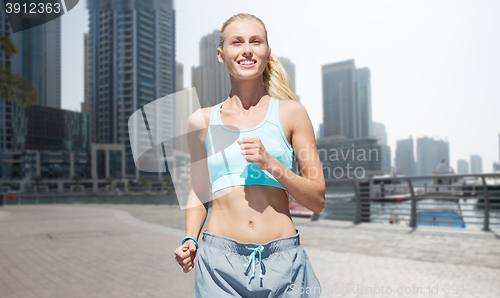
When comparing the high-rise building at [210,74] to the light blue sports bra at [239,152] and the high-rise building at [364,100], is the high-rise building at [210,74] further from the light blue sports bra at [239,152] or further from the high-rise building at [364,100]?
the high-rise building at [364,100]

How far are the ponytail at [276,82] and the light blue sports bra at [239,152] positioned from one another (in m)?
0.09

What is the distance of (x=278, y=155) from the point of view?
1196 millimetres

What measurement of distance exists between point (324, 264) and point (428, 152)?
59722 millimetres

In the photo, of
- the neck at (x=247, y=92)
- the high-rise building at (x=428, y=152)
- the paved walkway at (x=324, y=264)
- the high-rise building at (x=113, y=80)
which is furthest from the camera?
the high-rise building at (x=428, y=152)

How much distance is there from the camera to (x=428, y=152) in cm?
Result: 5847

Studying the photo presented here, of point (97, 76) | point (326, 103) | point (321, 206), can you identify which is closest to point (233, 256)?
point (321, 206)

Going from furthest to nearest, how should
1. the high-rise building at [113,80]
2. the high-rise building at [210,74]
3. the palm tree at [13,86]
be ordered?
1. the high-rise building at [113,80]
2. the palm tree at [13,86]
3. the high-rise building at [210,74]

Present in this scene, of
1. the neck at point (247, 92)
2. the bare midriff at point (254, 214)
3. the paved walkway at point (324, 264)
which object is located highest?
the neck at point (247, 92)

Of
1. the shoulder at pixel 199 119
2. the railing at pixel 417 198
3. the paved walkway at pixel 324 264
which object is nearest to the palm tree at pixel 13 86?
the paved walkway at pixel 324 264

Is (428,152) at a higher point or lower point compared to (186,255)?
higher

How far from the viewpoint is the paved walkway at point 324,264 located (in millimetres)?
4270

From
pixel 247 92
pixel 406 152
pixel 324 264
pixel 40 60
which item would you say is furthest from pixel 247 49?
pixel 406 152

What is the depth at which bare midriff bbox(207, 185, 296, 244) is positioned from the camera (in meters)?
1.20

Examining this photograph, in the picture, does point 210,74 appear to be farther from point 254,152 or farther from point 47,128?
point 47,128
